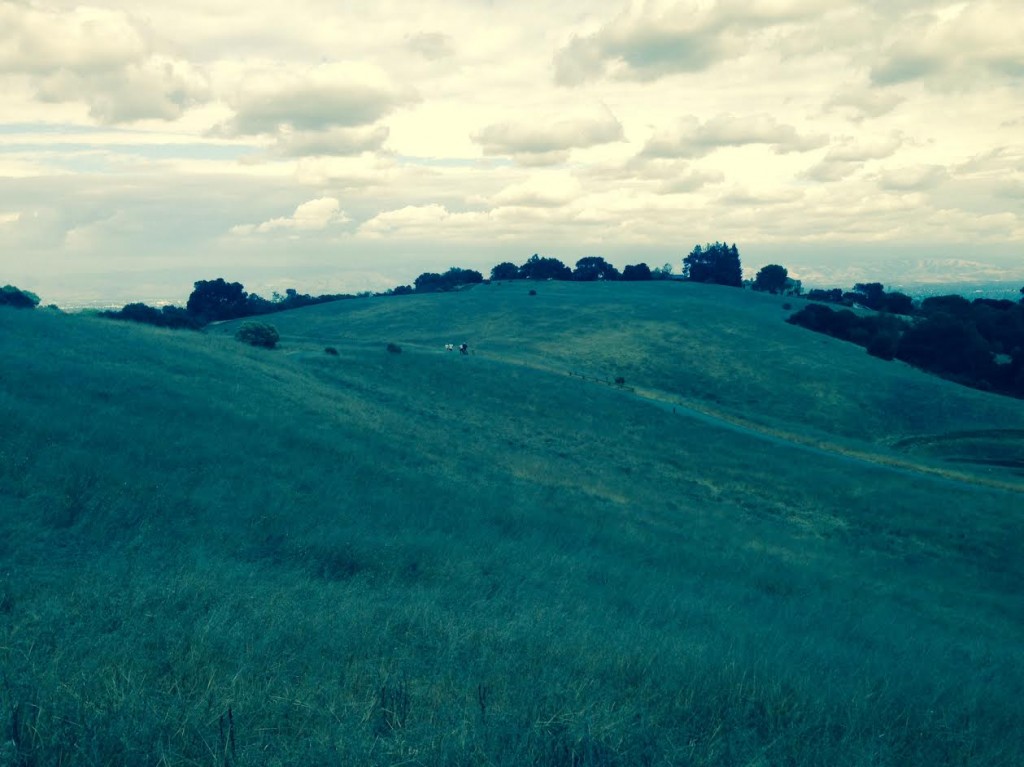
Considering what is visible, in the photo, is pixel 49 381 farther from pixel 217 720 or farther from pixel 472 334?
pixel 472 334

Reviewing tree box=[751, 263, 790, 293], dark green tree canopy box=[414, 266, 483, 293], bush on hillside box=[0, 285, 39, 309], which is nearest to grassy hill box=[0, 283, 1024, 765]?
bush on hillside box=[0, 285, 39, 309]

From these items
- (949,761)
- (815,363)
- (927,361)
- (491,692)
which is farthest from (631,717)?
(927,361)

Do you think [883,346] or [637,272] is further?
[637,272]

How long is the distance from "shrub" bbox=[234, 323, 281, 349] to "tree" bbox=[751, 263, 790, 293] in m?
133

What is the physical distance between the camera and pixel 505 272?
502ft

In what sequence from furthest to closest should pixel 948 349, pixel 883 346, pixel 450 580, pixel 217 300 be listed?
pixel 217 300 < pixel 948 349 < pixel 883 346 < pixel 450 580

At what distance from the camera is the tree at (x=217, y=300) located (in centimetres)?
10769

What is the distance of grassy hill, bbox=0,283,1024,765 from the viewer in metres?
6.18

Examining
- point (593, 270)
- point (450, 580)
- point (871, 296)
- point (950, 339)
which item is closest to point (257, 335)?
point (450, 580)

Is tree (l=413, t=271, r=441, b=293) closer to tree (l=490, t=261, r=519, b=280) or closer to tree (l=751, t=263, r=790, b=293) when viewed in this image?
tree (l=490, t=261, r=519, b=280)

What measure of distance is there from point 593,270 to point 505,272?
21.1 meters

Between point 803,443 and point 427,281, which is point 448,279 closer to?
point 427,281

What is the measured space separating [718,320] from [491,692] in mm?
96692

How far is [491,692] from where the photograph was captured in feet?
23.0
